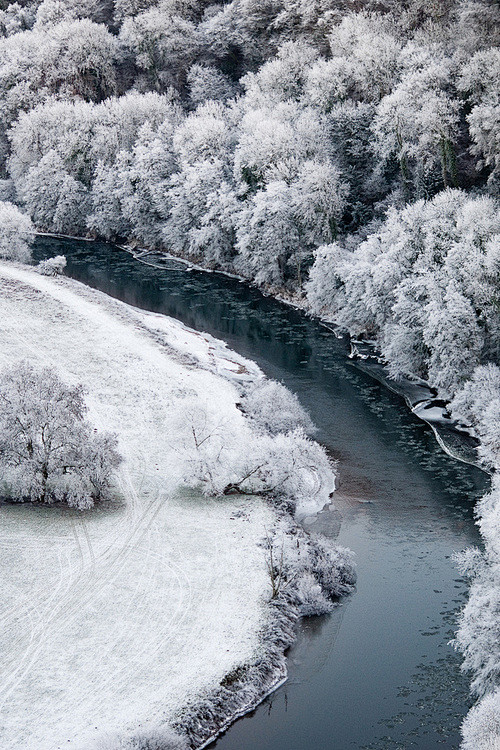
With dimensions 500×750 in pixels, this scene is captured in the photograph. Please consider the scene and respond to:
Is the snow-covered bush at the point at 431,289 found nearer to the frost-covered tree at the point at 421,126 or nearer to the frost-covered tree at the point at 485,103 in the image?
the frost-covered tree at the point at 485,103

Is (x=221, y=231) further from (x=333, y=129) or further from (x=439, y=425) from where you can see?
(x=439, y=425)

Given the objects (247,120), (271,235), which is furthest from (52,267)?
(247,120)

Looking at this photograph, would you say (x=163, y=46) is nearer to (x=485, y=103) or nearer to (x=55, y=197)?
(x=55, y=197)

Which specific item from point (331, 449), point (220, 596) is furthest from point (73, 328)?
point (220, 596)

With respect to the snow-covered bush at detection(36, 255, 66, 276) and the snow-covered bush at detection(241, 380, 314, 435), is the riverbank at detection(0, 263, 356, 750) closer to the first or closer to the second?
the snow-covered bush at detection(241, 380, 314, 435)

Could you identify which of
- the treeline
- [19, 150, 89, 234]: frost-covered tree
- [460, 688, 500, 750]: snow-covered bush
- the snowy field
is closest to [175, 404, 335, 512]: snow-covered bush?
the snowy field
